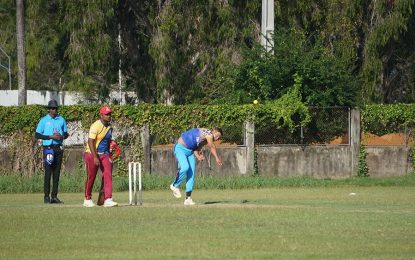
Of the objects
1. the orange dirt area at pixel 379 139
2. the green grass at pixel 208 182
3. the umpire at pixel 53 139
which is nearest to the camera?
the umpire at pixel 53 139

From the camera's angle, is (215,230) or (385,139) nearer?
(215,230)

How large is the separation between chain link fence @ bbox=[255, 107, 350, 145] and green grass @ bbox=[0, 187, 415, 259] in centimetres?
1210

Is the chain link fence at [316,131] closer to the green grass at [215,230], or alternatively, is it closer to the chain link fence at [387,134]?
the chain link fence at [387,134]

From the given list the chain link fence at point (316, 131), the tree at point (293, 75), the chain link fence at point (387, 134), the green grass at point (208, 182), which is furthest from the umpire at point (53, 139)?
the chain link fence at point (387, 134)

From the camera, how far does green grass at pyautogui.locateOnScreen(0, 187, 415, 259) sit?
1552 cm

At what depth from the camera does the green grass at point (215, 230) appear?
1552 centimetres

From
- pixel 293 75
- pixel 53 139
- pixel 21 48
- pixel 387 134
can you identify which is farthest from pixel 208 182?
pixel 21 48

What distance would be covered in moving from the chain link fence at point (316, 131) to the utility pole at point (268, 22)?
3.54 metres

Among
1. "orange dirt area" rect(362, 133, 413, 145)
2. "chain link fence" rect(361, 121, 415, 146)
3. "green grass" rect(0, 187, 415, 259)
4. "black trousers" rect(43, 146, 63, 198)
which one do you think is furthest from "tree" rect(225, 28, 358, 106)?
"black trousers" rect(43, 146, 63, 198)

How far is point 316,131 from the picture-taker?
38875 millimetres

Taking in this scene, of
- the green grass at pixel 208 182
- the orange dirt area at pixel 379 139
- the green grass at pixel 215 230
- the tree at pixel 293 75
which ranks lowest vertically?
the green grass at pixel 215 230

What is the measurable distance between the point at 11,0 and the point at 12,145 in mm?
39421

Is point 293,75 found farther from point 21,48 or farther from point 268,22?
point 21,48

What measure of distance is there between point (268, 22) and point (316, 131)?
4.58 metres
